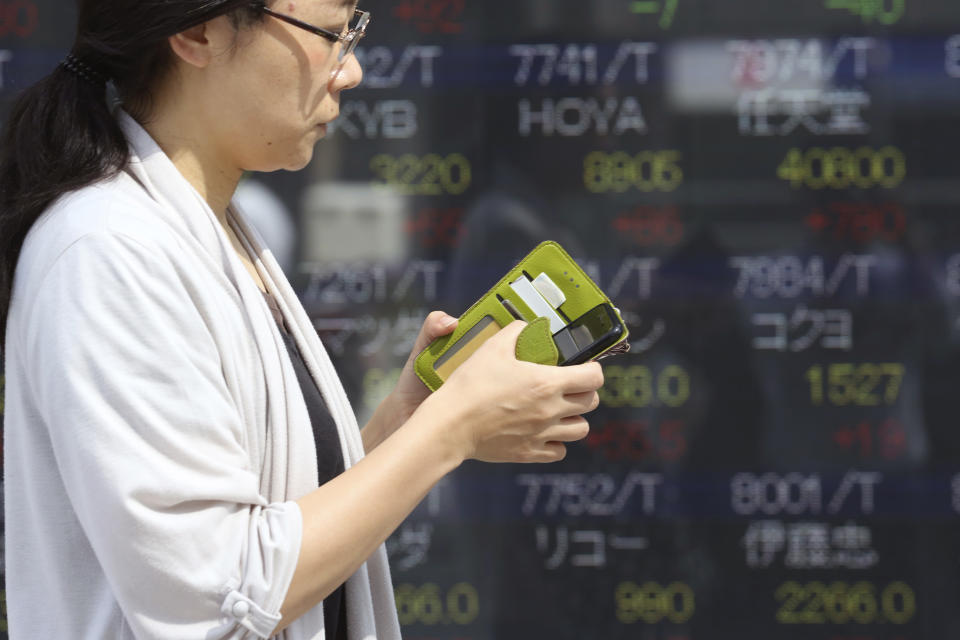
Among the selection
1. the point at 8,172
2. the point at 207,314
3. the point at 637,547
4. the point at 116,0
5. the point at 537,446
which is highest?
the point at 116,0

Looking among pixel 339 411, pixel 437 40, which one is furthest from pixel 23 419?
pixel 437 40

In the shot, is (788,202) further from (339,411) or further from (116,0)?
(116,0)

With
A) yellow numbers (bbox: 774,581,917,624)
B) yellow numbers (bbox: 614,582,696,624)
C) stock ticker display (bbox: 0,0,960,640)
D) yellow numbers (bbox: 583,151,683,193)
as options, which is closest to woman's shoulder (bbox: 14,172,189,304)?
stock ticker display (bbox: 0,0,960,640)

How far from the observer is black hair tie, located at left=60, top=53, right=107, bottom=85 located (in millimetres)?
1169

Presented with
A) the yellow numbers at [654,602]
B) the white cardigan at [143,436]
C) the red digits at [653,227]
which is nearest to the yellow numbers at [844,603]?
the yellow numbers at [654,602]

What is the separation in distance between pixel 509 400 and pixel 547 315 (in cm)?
20

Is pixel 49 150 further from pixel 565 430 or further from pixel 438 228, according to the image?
pixel 438 228

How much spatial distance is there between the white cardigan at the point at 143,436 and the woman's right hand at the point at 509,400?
0.17 m

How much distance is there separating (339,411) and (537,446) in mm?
240

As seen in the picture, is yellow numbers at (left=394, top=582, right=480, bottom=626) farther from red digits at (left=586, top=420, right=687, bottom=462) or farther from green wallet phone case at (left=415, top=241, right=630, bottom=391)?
green wallet phone case at (left=415, top=241, right=630, bottom=391)

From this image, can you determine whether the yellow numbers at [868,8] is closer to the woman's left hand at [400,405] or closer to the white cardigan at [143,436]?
the woman's left hand at [400,405]

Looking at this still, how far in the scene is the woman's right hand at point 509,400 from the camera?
112 cm

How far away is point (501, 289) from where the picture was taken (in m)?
1.33

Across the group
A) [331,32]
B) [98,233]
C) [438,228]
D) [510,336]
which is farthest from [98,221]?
[438,228]
